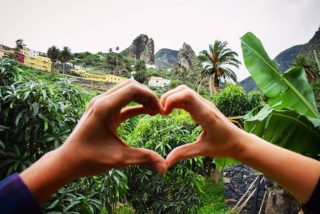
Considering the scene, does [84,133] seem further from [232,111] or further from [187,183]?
[232,111]

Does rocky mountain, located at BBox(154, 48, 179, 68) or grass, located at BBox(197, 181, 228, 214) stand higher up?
rocky mountain, located at BBox(154, 48, 179, 68)

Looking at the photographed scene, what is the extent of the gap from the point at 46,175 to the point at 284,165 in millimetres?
620

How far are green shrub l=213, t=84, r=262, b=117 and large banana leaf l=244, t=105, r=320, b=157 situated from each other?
1081 cm

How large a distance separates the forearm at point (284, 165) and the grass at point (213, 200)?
28.3ft

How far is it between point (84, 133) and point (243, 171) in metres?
10.7

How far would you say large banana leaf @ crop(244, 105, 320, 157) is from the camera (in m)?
3.48

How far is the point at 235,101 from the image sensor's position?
1441 centimetres

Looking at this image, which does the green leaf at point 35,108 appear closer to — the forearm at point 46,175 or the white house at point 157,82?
the forearm at point 46,175

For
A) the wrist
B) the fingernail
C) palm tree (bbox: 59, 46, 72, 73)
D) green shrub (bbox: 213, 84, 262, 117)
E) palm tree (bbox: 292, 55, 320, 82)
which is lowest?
green shrub (bbox: 213, 84, 262, 117)

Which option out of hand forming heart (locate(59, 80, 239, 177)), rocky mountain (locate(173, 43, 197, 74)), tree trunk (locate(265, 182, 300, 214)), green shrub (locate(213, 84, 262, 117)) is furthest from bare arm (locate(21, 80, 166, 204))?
rocky mountain (locate(173, 43, 197, 74))

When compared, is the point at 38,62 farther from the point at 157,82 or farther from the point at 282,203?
the point at 282,203

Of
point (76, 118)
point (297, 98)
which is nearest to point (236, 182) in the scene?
point (297, 98)

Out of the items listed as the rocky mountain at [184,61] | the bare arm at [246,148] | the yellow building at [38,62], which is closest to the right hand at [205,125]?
the bare arm at [246,148]

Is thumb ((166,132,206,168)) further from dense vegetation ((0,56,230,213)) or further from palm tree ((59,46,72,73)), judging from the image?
palm tree ((59,46,72,73))
